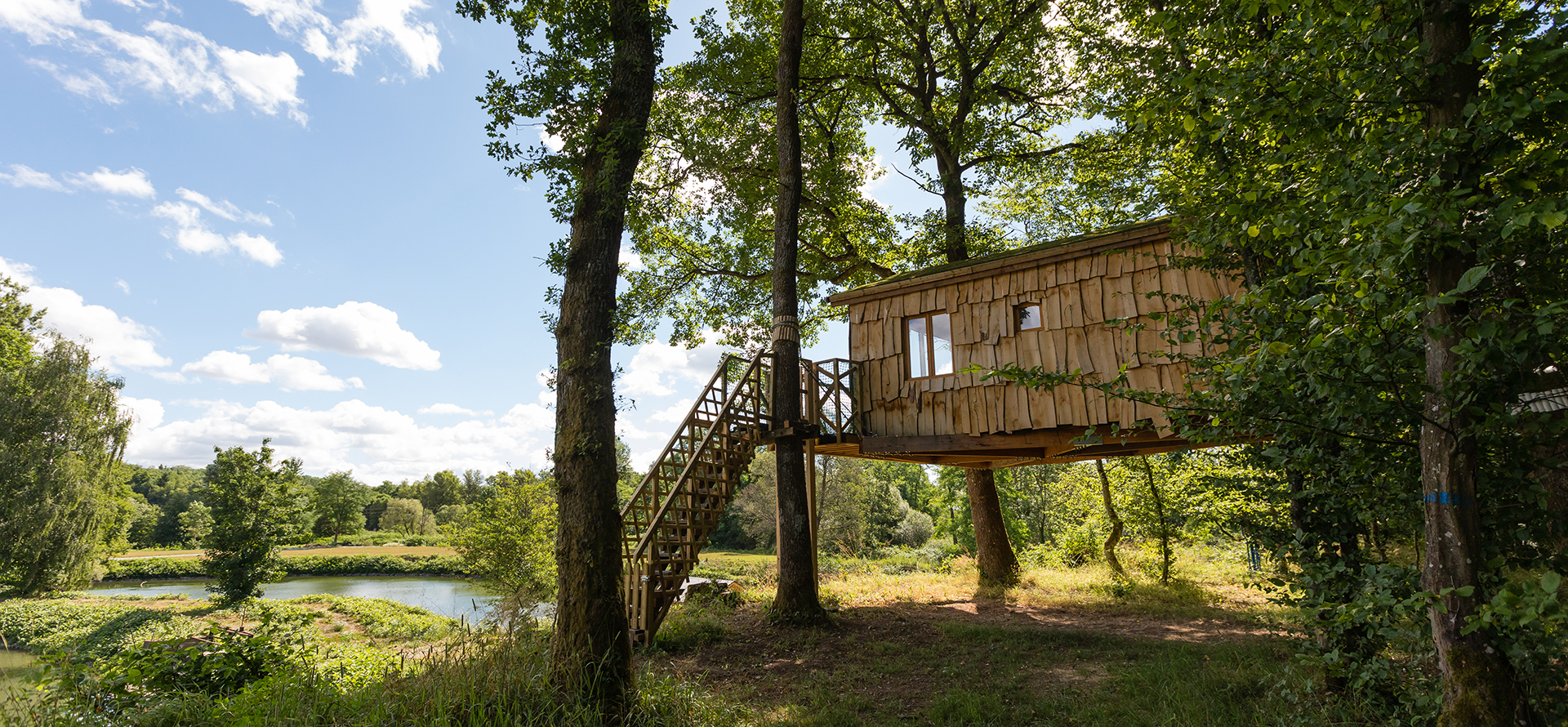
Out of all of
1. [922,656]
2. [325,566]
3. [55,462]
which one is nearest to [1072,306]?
[922,656]

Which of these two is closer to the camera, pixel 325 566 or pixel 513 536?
pixel 513 536

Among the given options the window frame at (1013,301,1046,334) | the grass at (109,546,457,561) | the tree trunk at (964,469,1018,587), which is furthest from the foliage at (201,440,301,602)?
the grass at (109,546,457,561)

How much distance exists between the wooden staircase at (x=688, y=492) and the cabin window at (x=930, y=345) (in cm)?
231

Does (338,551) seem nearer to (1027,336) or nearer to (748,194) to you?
(748,194)

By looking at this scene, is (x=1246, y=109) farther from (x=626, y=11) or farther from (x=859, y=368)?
(x=859, y=368)

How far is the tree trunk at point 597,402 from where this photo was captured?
15.4 feet

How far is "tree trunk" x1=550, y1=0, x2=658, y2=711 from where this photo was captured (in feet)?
15.4

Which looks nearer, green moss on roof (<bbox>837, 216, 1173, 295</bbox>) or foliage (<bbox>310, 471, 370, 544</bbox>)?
green moss on roof (<bbox>837, 216, 1173, 295</bbox>)

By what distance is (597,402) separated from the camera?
5055mm

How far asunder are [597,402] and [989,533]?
10363 mm

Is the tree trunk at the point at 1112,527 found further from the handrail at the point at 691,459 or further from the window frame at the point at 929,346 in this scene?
the handrail at the point at 691,459

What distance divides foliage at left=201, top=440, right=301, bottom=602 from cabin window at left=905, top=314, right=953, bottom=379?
19.1 meters

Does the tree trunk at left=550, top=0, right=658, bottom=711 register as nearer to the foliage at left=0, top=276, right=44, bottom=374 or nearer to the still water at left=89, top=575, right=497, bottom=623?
the still water at left=89, top=575, right=497, bottom=623

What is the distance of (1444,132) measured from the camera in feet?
7.48
